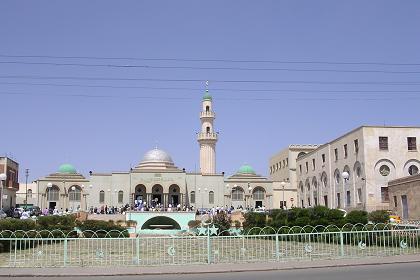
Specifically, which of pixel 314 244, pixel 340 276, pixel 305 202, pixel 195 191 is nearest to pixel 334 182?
pixel 305 202

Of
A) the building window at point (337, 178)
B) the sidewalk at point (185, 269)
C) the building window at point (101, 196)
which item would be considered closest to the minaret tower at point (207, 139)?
the building window at point (101, 196)

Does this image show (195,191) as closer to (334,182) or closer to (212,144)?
(212,144)

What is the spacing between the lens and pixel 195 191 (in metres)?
59.9

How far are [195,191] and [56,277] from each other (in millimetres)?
47701

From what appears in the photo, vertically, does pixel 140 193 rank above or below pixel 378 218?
above

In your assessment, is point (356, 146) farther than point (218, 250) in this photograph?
→ Yes

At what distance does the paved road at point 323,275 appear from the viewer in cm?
1145

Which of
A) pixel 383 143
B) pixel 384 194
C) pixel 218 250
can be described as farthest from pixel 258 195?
pixel 218 250

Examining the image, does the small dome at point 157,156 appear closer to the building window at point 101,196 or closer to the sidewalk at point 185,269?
the building window at point 101,196

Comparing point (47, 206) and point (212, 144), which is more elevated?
point (212, 144)

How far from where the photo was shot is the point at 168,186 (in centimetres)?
5853

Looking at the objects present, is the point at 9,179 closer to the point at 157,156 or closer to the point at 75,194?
the point at 75,194

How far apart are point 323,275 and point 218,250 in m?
4.55

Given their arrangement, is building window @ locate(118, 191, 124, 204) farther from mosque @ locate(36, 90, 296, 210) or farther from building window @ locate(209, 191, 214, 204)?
building window @ locate(209, 191, 214, 204)
